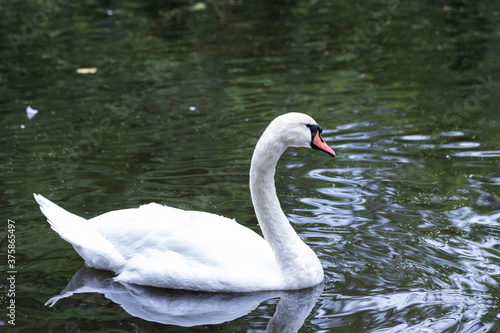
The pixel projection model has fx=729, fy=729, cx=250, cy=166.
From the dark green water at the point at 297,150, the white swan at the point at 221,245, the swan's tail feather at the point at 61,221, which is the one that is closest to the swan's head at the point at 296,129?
the white swan at the point at 221,245

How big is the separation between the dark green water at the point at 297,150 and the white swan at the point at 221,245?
156mm

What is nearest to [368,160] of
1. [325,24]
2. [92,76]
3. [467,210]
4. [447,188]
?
[447,188]

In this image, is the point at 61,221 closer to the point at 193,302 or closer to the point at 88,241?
the point at 88,241

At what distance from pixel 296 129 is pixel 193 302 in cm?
146

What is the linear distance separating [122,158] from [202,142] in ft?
3.50

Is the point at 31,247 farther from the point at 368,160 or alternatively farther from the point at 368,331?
the point at 368,160

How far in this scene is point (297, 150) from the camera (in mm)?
8844

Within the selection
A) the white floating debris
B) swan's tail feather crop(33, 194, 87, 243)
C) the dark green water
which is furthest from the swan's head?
the white floating debris

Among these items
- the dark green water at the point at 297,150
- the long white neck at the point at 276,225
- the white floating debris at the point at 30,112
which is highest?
the long white neck at the point at 276,225

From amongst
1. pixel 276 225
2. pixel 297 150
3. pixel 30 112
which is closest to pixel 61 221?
pixel 276 225

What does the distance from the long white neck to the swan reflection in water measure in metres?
0.13

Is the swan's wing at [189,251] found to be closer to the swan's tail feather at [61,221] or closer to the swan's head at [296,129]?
the swan's tail feather at [61,221]

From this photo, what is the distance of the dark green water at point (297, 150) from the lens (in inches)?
204

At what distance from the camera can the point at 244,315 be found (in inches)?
199
